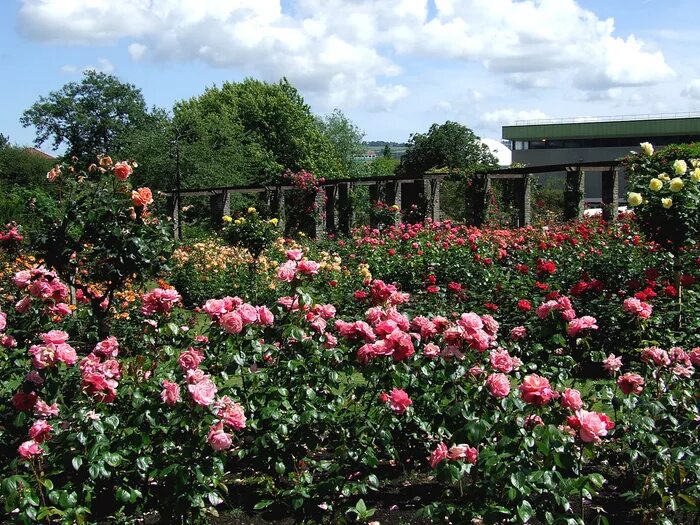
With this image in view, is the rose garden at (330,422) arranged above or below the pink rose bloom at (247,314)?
below

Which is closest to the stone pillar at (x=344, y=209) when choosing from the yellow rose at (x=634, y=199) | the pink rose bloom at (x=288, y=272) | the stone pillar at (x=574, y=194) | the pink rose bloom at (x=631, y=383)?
the stone pillar at (x=574, y=194)

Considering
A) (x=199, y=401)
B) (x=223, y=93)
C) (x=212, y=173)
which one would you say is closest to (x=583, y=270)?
(x=199, y=401)

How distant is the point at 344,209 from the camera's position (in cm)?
1827

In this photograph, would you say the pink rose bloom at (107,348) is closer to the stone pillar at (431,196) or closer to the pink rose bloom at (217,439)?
the pink rose bloom at (217,439)

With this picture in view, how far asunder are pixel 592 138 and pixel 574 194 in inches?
1896

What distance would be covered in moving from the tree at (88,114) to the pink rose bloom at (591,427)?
51.9m

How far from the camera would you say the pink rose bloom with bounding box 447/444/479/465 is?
279 cm

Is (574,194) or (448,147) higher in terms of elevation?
(448,147)

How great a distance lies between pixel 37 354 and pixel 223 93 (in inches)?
1676

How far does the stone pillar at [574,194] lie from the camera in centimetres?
1512

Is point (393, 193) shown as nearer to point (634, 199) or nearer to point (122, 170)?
point (634, 199)

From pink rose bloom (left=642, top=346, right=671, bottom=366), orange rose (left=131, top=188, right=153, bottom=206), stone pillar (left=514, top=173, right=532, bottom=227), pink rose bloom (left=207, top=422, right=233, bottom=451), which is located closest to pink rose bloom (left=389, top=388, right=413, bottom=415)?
pink rose bloom (left=207, top=422, right=233, bottom=451)

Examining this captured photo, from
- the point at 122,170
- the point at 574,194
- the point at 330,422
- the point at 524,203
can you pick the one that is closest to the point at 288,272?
the point at 330,422

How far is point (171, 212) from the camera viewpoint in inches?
771
